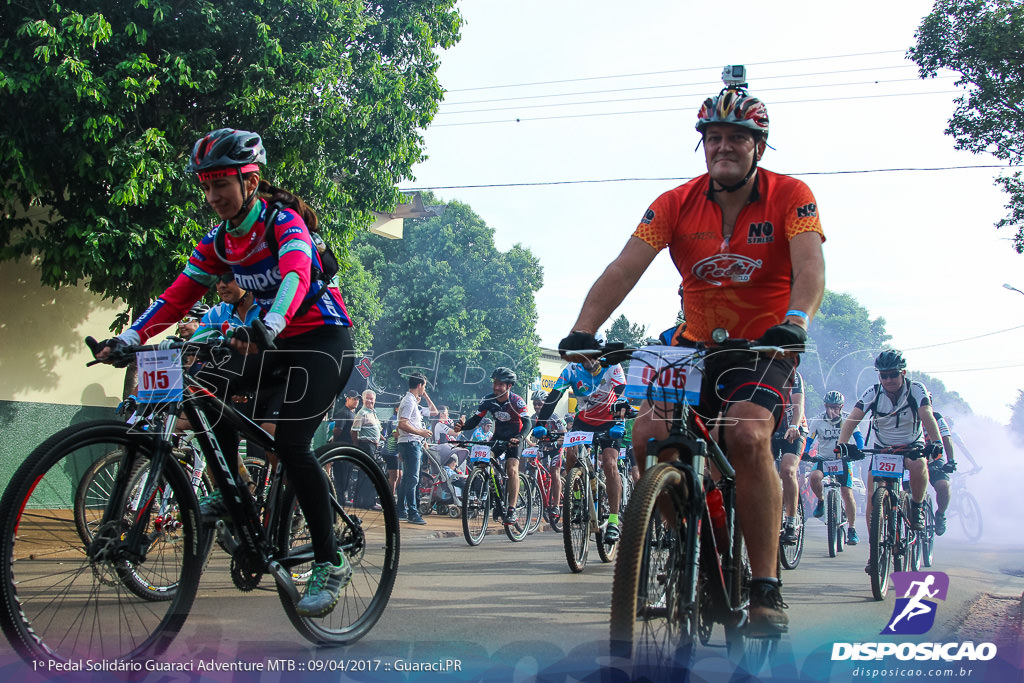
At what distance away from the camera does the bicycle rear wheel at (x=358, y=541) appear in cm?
409

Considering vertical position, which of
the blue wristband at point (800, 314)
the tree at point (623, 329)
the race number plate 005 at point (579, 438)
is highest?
the tree at point (623, 329)

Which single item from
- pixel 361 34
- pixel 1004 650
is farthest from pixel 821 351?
pixel 1004 650

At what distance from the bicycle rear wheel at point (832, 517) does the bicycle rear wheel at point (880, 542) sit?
3.29m

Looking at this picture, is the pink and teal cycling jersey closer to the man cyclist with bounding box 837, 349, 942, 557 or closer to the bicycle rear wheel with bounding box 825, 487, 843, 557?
the man cyclist with bounding box 837, 349, 942, 557

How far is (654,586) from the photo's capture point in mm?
3045

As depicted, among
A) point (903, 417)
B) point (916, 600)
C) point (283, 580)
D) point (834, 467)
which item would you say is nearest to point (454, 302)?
point (834, 467)

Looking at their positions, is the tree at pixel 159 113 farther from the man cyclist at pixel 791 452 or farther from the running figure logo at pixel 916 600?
the running figure logo at pixel 916 600

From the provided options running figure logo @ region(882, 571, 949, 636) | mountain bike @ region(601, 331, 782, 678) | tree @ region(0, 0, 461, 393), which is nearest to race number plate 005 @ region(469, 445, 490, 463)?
tree @ region(0, 0, 461, 393)

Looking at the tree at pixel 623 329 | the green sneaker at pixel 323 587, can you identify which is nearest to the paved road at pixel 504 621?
the green sneaker at pixel 323 587

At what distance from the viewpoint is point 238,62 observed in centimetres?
1115

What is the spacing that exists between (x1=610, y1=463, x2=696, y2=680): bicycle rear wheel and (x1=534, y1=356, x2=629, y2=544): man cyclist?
17.4 ft

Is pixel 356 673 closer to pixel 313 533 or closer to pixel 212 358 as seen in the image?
pixel 313 533

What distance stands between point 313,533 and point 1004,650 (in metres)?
3.86

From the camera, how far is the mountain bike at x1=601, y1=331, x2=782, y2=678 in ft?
9.39
